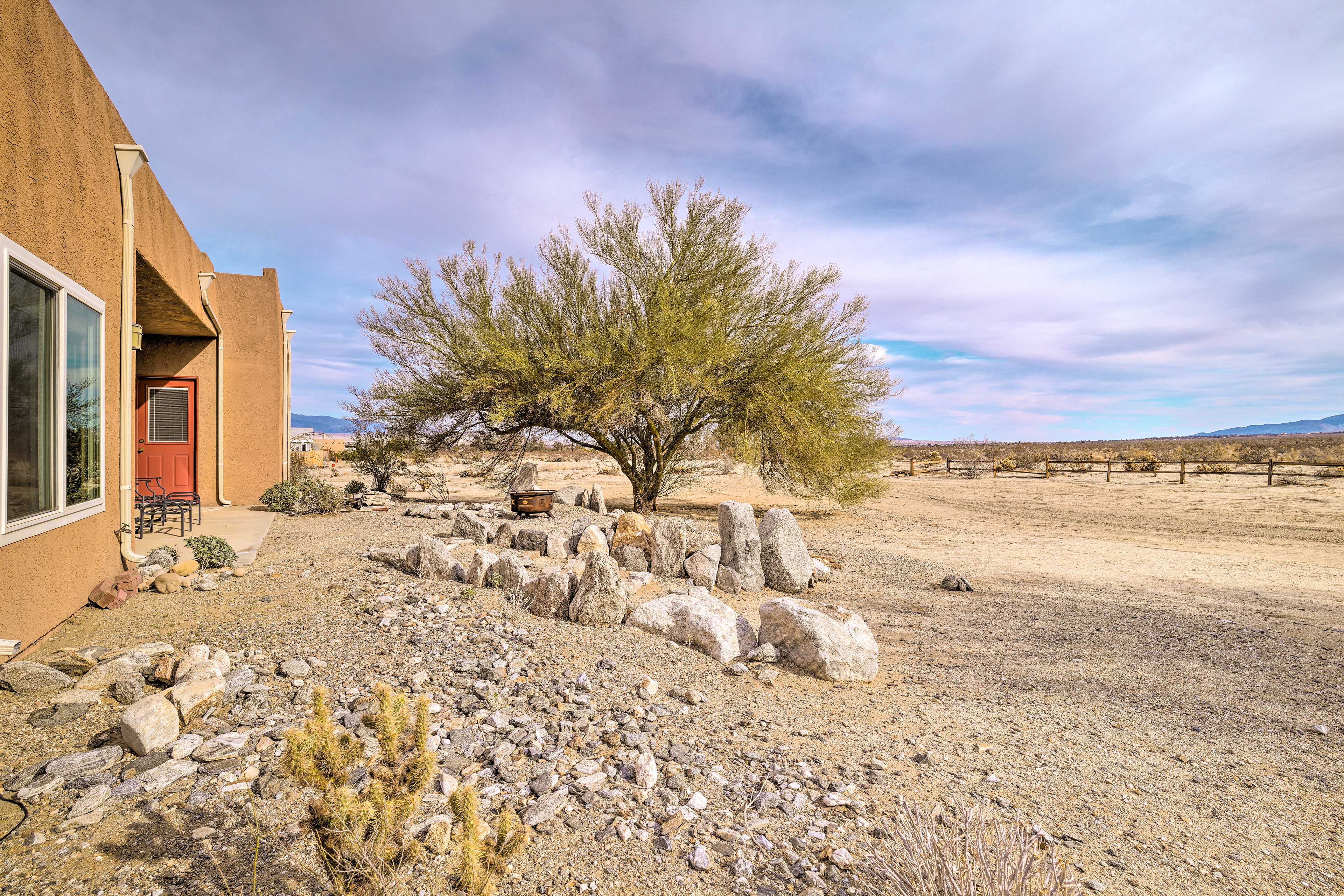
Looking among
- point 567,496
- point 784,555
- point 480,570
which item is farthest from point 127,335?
point 567,496

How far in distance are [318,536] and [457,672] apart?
18.9ft

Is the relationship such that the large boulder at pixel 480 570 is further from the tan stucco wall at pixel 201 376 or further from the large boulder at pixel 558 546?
the tan stucco wall at pixel 201 376

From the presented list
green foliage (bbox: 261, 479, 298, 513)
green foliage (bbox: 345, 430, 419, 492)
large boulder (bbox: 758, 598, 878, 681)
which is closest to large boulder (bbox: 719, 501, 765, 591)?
large boulder (bbox: 758, 598, 878, 681)

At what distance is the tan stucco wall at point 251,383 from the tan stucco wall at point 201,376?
1.02 ft

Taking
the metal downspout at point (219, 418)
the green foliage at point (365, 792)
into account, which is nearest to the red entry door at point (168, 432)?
the metal downspout at point (219, 418)

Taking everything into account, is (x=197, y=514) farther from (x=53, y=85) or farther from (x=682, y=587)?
(x=682, y=587)

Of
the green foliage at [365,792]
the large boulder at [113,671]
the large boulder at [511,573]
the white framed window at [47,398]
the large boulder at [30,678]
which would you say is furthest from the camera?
the large boulder at [511,573]

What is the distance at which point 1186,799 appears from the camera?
9.50ft

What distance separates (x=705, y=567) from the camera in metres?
6.98

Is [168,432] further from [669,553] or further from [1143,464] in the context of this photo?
[1143,464]

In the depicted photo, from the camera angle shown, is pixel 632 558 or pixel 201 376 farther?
pixel 201 376

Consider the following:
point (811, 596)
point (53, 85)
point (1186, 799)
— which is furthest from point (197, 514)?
point (1186, 799)

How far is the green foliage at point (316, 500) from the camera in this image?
11.2 metres

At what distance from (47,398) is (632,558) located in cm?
516
